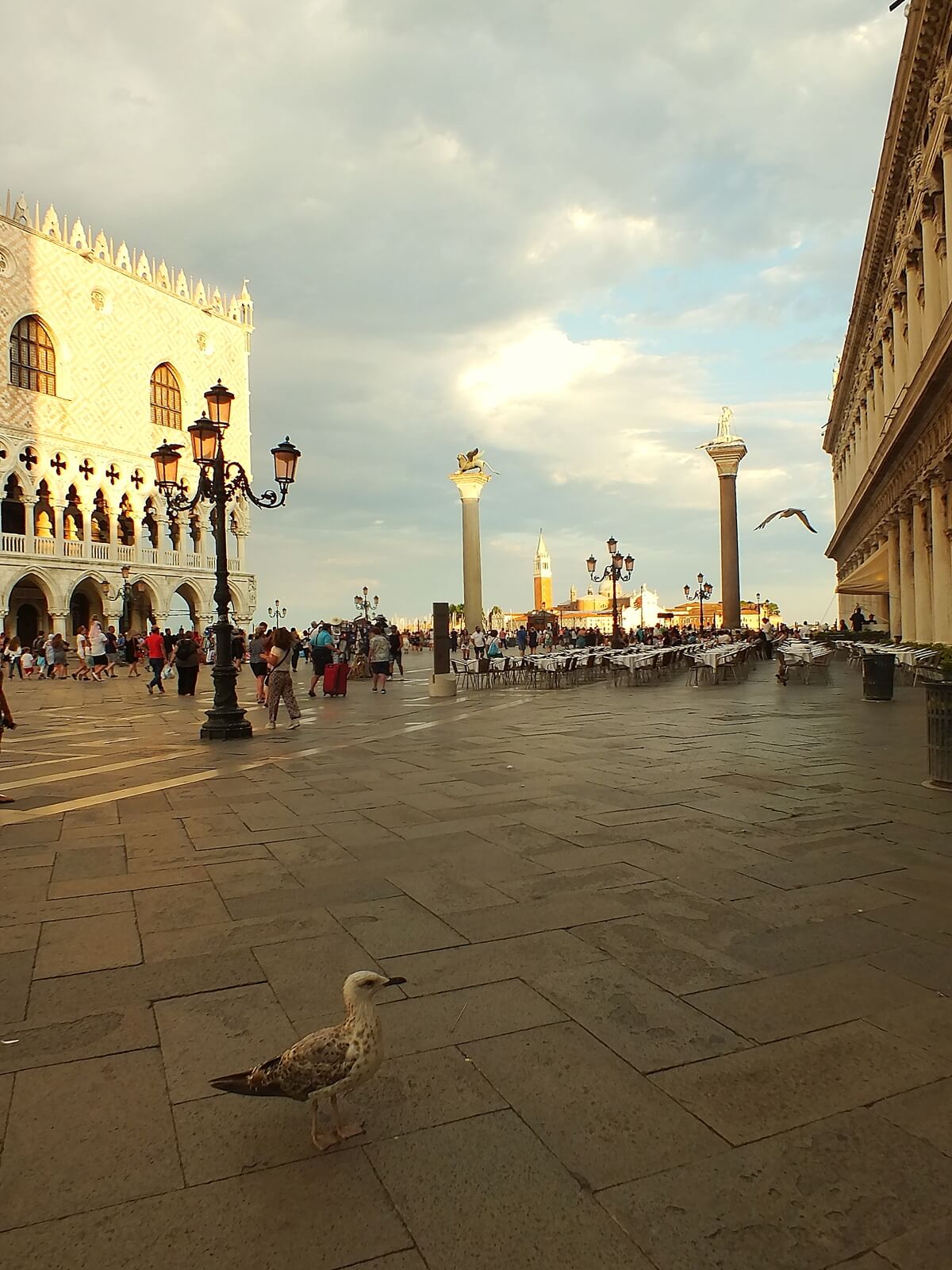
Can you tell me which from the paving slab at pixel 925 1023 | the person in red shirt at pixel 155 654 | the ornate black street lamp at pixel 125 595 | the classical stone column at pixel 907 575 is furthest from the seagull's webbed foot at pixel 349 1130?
the ornate black street lamp at pixel 125 595

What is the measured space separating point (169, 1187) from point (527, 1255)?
85 cm

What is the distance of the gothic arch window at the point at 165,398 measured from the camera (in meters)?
40.8

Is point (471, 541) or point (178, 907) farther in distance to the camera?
point (471, 541)

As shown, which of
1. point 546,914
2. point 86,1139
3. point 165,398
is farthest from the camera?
point 165,398

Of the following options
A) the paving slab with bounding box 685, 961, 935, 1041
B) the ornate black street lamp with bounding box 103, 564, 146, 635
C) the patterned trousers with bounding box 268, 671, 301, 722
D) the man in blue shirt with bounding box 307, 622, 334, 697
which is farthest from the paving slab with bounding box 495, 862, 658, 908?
the ornate black street lamp with bounding box 103, 564, 146, 635

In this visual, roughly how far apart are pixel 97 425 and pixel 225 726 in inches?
1236

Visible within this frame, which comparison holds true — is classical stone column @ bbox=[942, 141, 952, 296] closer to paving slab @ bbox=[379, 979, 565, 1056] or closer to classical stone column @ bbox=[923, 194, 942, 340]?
classical stone column @ bbox=[923, 194, 942, 340]

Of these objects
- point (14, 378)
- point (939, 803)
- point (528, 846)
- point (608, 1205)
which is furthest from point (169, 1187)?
point (14, 378)

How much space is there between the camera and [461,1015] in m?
2.96

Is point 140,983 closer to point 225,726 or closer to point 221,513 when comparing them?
point 225,726

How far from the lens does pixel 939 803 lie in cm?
602

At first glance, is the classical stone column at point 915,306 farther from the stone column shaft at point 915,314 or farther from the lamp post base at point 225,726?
the lamp post base at point 225,726

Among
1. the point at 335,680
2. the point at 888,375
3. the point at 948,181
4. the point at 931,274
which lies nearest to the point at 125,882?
the point at 335,680

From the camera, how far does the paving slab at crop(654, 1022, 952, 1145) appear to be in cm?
233
